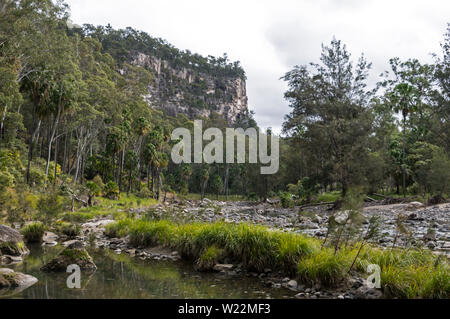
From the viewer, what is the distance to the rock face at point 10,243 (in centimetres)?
1050

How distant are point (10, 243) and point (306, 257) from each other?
8634 millimetres

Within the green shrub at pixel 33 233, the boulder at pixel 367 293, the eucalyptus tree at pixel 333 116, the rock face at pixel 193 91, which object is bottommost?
the green shrub at pixel 33 233

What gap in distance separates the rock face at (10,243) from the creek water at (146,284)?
96cm

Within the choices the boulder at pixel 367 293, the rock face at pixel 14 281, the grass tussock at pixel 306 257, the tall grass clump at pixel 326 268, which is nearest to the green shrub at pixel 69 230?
the grass tussock at pixel 306 257

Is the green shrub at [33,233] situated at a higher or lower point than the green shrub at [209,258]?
lower

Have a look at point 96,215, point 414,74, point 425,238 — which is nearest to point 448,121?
point 414,74

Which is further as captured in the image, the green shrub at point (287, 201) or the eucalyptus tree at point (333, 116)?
the green shrub at point (287, 201)

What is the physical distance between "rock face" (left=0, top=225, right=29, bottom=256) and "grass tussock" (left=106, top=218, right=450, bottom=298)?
4.30 m

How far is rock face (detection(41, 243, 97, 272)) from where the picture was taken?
8.74m

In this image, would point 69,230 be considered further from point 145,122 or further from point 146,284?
point 145,122

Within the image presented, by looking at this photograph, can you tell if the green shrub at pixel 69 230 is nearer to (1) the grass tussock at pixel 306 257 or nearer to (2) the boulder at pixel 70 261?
(1) the grass tussock at pixel 306 257

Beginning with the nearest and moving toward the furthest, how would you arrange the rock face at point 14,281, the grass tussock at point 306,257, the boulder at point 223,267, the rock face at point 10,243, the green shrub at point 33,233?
the grass tussock at point 306,257 < the rock face at point 14,281 < the boulder at point 223,267 < the rock face at point 10,243 < the green shrub at point 33,233

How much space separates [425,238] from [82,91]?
Result: 32294 millimetres

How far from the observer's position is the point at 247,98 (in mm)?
160375
